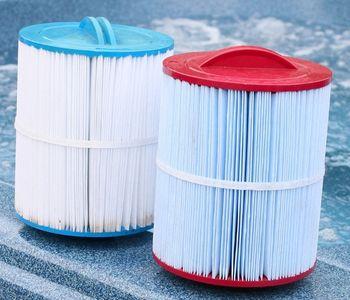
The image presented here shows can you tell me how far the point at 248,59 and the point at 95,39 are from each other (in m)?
0.67

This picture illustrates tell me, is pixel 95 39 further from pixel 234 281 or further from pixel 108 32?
pixel 234 281

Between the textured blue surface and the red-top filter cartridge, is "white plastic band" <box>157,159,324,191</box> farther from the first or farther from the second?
the textured blue surface

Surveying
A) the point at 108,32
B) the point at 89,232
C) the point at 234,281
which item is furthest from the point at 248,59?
the point at 89,232

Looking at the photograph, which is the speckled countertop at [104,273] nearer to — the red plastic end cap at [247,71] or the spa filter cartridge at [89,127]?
the spa filter cartridge at [89,127]

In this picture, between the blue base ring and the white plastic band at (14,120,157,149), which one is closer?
the white plastic band at (14,120,157,149)

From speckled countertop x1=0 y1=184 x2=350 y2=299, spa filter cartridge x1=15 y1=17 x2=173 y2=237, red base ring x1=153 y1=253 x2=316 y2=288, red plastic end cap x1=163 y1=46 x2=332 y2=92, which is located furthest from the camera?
spa filter cartridge x1=15 y1=17 x2=173 y2=237

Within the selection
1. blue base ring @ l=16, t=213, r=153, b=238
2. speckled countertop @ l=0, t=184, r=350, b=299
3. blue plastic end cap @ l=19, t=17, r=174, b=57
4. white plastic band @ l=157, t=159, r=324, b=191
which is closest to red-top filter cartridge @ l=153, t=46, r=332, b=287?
white plastic band @ l=157, t=159, r=324, b=191

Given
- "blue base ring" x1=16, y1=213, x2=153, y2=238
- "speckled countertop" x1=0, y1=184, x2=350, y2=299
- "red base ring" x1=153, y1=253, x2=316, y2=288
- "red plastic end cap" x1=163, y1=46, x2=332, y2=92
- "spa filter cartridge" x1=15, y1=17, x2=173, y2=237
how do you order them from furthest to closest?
"blue base ring" x1=16, y1=213, x2=153, y2=238 < "spa filter cartridge" x1=15, y1=17, x2=173, y2=237 < "speckled countertop" x1=0, y1=184, x2=350, y2=299 < "red base ring" x1=153, y1=253, x2=316, y2=288 < "red plastic end cap" x1=163, y1=46, x2=332, y2=92

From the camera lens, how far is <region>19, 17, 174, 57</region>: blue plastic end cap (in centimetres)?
343

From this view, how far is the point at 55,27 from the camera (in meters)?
3.77

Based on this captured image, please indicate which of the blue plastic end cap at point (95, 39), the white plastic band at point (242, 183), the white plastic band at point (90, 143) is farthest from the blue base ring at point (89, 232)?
the blue plastic end cap at point (95, 39)

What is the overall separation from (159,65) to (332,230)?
2066mm

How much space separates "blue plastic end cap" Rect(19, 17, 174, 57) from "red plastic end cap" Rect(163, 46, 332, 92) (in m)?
0.22

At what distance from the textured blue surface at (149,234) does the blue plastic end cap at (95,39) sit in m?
0.82
